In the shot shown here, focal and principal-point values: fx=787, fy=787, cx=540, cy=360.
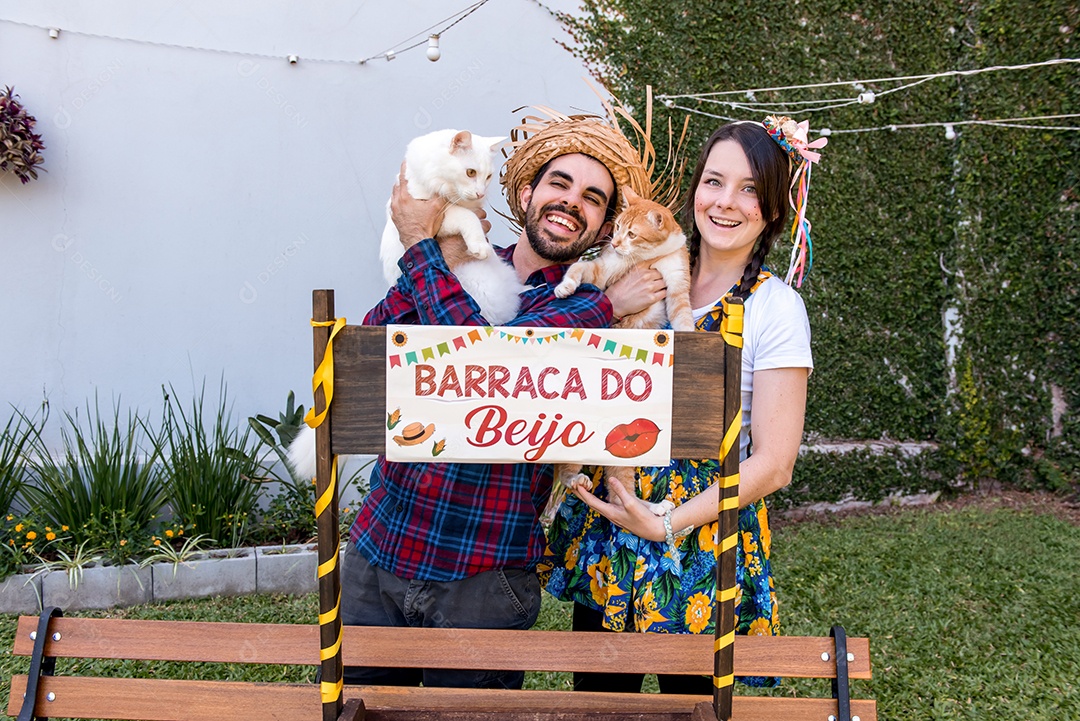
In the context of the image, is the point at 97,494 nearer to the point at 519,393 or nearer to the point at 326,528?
the point at 326,528

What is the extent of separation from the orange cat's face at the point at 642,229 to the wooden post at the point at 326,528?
865 millimetres

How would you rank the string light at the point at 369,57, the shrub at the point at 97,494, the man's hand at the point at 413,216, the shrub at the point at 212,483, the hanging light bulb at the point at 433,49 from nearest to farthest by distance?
the man's hand at the point at 413,216 < the shrub at the point at 97,494 < the shrub at the point at 212,483 < the string light at the point at 369,57 < the hanging light bulb at the point at 433,49

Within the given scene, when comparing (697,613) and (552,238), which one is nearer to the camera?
(697,613)

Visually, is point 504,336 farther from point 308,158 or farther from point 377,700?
point 308,158

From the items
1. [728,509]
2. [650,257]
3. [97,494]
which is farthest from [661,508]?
[97,494]

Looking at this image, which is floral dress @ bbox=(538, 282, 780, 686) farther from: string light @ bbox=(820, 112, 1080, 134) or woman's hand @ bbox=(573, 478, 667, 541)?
string light @ bbox=(820, 112, 1080, 134)

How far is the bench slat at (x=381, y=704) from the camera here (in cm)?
163

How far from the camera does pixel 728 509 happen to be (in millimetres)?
1524

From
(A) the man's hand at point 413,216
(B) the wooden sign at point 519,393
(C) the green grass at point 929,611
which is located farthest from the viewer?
(C) the green grass at point 929,611

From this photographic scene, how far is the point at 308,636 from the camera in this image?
1798 mm

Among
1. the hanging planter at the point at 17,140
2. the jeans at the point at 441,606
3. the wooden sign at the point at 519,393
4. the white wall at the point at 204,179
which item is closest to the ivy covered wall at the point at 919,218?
the white wall at the point at 204,179

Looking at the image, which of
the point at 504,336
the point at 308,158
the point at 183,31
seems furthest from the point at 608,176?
the point at 183,31

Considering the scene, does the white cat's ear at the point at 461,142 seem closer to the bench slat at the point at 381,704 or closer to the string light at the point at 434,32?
the bench slat at the point at 381,704

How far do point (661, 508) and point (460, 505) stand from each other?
0.47 metres
